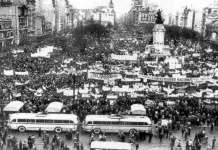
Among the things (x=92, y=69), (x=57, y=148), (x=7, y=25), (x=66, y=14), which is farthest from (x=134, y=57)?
(x=66, y=14)

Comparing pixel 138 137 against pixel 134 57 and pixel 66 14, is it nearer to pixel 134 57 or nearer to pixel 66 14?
pixel 134 57

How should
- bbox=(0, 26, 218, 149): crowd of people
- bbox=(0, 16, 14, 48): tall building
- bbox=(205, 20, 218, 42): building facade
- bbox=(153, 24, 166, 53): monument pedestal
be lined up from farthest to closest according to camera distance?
1. bbox=(205, 20, 218, 42): building facade
2. bbox=(0, 16, 14, 48): tall building
3. bbox=(153, 24, 166, 53): monument pedestal
4. bbox=(0, 26, 218, 149): crowd of people

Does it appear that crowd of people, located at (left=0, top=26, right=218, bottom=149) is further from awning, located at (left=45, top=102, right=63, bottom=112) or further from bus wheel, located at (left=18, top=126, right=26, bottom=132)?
bus wheel, located at (left=18, top=126, right=26, bottom=132)

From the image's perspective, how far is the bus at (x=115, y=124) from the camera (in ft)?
73.6

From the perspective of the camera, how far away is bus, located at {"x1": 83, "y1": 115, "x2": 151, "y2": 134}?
2244 centimetres

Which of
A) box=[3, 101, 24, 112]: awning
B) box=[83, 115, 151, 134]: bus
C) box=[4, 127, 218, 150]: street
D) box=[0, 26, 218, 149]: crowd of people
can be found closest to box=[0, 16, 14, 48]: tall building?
box=[0, 26, 218, 149]: crowd of people

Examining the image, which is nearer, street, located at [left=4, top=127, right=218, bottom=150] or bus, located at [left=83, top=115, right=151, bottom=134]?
street, located at [left=4, top=127, right=218, bottom=150]

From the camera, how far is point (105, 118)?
22656mm

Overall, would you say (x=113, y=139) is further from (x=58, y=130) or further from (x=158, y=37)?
(x=158, y=37)

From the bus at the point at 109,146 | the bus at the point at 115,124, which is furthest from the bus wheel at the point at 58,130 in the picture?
the bus at the point at 109,146

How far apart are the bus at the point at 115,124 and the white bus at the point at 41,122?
3.43 feet

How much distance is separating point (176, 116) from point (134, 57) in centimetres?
2390

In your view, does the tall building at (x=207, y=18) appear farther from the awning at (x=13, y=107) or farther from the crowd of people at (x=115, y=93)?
the awning at (x=13, y=107)

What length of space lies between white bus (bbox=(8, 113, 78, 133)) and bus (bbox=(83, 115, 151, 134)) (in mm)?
1047
